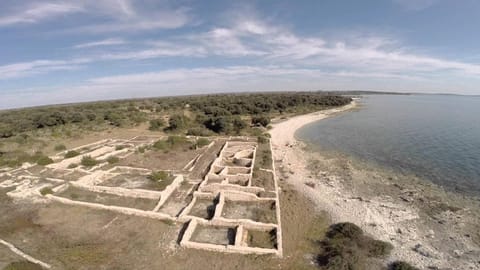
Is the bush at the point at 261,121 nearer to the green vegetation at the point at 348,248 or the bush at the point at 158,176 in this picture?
the bush at the point at 158,176

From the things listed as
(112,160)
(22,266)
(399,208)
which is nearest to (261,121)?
(112,160)

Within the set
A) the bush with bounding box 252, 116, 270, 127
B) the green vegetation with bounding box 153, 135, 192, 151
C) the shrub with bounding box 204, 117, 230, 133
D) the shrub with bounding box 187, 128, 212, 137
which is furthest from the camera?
the bush with bounding box 252, 116, 270, 127

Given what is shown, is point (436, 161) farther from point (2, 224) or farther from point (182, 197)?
point (2, 224)

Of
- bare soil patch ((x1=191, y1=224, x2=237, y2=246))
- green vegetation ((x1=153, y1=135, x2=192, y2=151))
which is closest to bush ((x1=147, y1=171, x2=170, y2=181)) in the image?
bare soil patch ((x1=191, y1=224, x2=237, y2=246))

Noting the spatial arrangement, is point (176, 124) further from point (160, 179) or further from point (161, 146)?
point (160, 179)

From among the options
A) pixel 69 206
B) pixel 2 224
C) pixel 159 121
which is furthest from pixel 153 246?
pixel 159 121

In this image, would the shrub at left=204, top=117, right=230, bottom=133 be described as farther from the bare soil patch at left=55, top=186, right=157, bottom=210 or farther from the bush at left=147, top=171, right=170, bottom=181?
the bare soil patch at left=55, top=186, right=157, bottom=210
